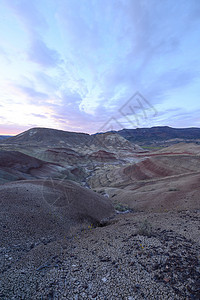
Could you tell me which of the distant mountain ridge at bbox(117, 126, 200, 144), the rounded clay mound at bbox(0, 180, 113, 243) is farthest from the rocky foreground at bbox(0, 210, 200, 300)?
the distant mountain ridge at bbox(117, 126, 200, 144)

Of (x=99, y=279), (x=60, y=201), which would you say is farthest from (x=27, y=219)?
(x=99, y=279)

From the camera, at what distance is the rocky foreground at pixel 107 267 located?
279 centimetres

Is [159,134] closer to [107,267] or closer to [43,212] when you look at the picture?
[43,212]

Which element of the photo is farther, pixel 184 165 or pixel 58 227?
pixel 184 165

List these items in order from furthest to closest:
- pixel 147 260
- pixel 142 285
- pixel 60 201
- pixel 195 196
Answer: pixel 195 196, pixel 60 201, pixel 147 260, pixel 142 285

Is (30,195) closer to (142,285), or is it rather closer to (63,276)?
(63,276)

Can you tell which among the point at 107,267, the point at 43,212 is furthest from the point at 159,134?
the point at 107,267

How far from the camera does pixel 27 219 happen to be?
604 centimetres

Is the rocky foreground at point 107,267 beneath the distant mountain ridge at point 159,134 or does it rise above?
beneath

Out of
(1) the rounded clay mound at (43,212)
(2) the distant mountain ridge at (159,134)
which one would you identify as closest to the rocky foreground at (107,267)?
(1) the rounded clay mound at (43,212)

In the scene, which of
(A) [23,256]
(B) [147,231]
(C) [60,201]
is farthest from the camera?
(C) [60,201]

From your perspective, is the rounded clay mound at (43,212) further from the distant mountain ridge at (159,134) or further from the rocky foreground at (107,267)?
the distant mountain ridge at (159,134)

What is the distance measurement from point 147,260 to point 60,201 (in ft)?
21.3

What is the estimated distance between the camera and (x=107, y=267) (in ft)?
11.4
